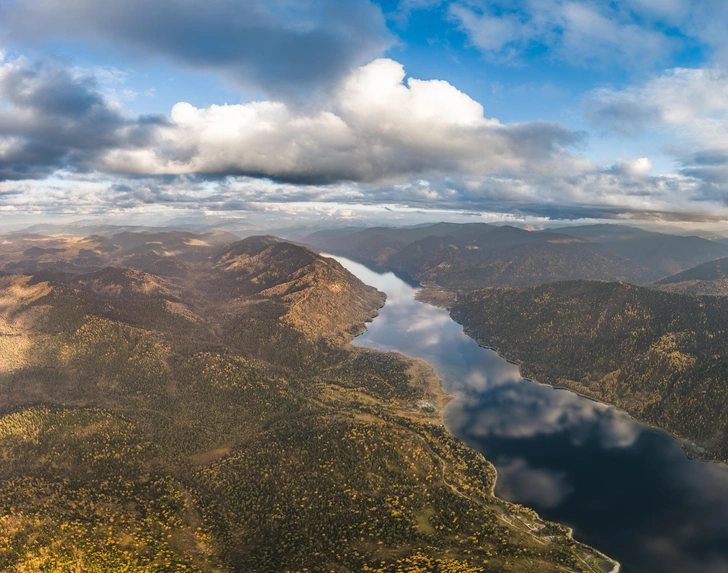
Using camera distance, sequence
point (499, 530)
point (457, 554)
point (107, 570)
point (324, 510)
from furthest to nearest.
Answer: point (324, 510), point (499, 530), point (457, 554), point (107, 570)

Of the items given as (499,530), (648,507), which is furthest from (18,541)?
(648,507)

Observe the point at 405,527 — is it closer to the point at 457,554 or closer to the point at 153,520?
the point at 457,554

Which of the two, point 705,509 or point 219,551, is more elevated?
point 705,509

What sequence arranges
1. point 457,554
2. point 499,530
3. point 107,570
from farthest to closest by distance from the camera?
point 499,530
point 457,554
point 107,570

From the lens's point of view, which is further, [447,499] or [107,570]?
[447,499]

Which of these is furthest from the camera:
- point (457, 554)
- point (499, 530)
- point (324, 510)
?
point (324, 510)

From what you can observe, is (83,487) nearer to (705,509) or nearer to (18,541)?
(18,541)

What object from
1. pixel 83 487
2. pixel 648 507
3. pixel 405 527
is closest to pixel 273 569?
pixel 405 527

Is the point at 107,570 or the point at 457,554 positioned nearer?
the point at 107,570

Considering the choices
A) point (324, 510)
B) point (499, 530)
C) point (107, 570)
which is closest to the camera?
point (107, 570)
